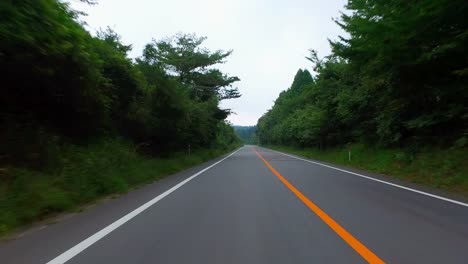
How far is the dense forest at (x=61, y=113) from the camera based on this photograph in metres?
7.41

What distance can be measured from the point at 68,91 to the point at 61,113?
160 cm

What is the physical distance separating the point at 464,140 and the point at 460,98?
1.95 m

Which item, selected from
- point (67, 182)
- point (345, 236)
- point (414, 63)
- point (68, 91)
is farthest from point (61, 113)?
point (414, 63)

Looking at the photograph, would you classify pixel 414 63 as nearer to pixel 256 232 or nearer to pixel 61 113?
pixel 256 232

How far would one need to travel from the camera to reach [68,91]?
11734mm

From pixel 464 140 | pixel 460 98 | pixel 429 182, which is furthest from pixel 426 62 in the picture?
pixel 429 182

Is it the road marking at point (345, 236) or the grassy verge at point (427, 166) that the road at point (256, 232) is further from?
the grassy verge at point (427, 166)

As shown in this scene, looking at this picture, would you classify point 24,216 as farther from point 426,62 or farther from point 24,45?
point 426,62

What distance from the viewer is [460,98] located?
15539 mm

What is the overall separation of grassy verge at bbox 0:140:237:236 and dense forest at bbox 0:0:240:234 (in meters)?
0.02

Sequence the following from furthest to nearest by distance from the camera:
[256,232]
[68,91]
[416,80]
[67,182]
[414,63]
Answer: [416,80] → [414,63] → [68,91] → [67,182] → [256,232]

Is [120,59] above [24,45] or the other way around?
above

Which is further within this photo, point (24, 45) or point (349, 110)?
point (349, 110)

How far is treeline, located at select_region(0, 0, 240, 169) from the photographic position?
25.4 ft
